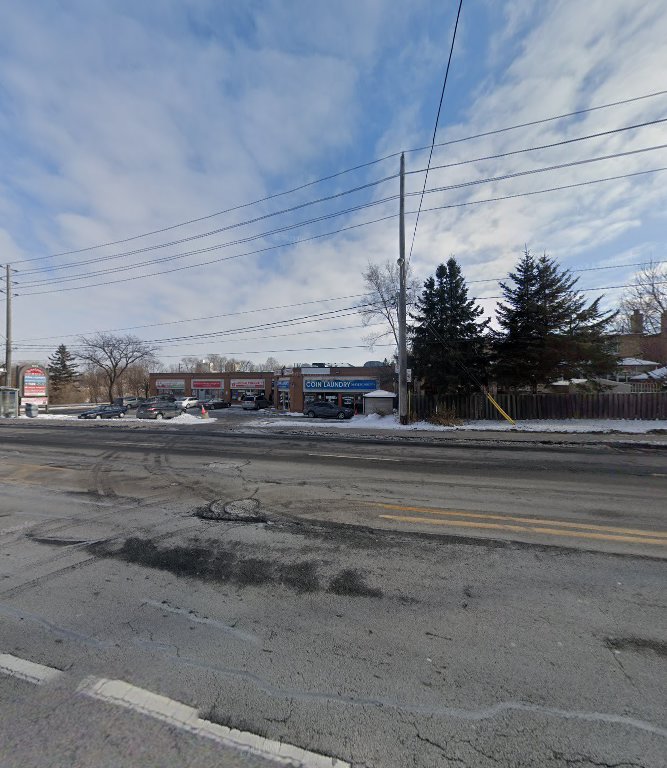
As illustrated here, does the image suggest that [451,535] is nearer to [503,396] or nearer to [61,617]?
[61,617]

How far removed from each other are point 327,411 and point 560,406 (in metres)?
18.2

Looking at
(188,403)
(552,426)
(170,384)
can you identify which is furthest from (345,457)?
(170,384)

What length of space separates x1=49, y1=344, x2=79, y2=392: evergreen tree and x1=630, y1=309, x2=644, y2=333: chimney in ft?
269

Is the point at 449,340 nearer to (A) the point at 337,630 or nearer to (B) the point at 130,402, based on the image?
(A) the point at 337,630

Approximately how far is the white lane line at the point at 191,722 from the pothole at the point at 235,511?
3192 millimetres

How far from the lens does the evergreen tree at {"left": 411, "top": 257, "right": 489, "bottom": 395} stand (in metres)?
24.2

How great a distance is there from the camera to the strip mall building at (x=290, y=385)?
41.4 meters

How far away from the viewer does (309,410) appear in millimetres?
34562

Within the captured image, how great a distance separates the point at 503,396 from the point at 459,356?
3575 mm

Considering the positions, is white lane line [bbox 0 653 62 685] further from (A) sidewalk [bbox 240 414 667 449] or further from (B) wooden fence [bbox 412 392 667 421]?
(B) wooden fence [bbox 412 392 667 421]

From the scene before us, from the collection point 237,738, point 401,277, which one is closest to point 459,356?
point 401,277

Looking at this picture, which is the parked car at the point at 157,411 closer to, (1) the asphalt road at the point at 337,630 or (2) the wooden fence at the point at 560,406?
(2) the wooden fence at the point at 560,406

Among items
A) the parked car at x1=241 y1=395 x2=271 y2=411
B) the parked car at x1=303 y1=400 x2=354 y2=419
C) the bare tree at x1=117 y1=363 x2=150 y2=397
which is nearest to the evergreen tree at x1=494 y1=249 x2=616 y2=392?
the parked car at x1=303 y1=400 x2=354 y2=419

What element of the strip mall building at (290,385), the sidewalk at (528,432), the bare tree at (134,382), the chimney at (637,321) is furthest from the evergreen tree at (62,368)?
the chimney at (637,321)
